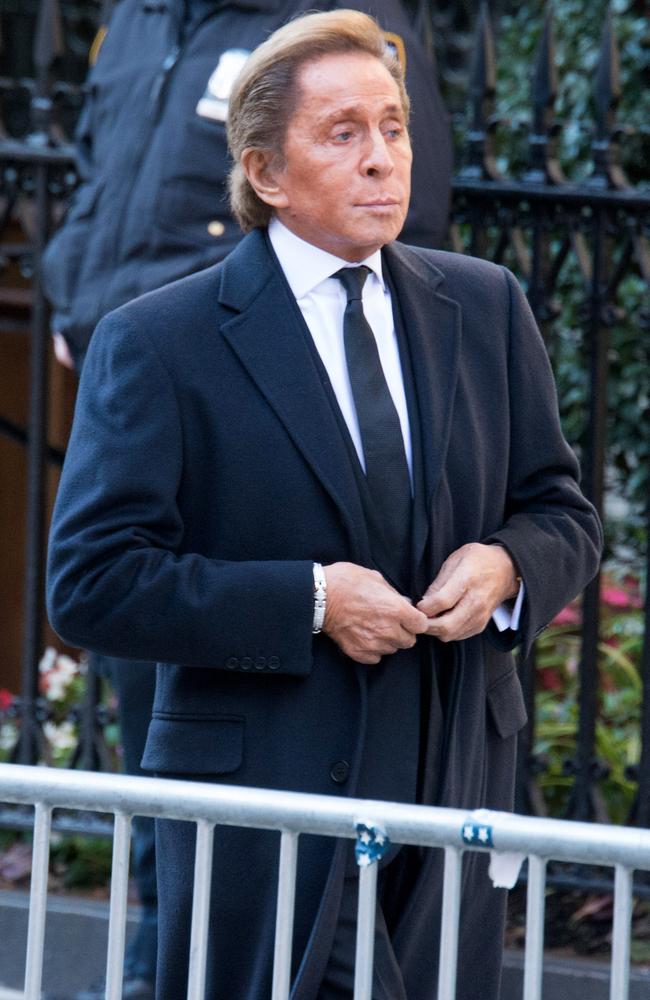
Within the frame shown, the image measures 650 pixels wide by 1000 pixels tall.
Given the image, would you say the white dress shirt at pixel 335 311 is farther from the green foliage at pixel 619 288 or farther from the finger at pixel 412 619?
the green foliage at pixel 619 288

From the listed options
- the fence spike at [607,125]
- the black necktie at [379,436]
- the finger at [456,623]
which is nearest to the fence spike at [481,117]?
the fence spike at [607,125]

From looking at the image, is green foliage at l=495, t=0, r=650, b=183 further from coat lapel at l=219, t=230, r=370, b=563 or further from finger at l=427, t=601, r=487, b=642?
finger at l=427, t=601, r=487, b=642

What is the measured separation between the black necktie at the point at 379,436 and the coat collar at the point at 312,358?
4 centimetres

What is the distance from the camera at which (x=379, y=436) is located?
7.99 ft

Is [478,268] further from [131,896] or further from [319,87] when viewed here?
[131,896]

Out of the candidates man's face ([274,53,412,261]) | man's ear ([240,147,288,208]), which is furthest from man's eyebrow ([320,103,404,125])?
man's ear ([240,147,288,208])

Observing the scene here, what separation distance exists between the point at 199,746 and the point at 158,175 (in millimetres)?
1462

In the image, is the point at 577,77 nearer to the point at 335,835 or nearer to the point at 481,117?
the point at 481,117

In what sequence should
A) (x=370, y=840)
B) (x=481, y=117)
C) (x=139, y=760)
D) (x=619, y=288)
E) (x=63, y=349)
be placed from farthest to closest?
(x=619, y=288)
(x=481, y=117)
(x=63, y=349)
(x=139, y=760)
(x=370, y=840)

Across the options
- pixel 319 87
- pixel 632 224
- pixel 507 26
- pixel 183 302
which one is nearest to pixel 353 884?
pixel 183 302

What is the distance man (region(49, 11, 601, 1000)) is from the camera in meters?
2.38

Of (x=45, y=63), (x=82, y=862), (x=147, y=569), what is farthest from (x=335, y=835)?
(x=45, y=63)

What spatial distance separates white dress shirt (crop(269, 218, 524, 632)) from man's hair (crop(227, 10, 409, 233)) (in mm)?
155

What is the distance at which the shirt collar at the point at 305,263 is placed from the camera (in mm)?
2508
